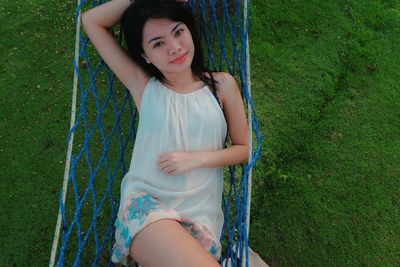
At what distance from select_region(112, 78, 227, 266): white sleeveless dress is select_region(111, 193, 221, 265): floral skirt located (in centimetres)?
4

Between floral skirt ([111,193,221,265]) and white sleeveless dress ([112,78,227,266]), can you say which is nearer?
floral skirt ([111,193,221,265])

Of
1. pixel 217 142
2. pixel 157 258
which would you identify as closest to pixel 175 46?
Answer: pixel 217 142

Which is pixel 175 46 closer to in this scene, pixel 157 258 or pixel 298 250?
pixel 157 258

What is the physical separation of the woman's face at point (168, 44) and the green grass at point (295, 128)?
2.87 ft

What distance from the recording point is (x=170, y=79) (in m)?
1.48

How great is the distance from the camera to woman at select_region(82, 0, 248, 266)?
1253 mm

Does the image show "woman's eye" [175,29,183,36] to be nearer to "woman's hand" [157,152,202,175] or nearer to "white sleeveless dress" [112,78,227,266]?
"white sleeveless dress" [112,78,227,266]

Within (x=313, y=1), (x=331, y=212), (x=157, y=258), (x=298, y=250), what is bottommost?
(x=298, y=250)

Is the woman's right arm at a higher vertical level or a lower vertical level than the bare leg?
higher

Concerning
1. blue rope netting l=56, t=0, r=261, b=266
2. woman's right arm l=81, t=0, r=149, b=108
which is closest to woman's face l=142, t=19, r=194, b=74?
woman's right arm l=81, t=0, r=149, b=108

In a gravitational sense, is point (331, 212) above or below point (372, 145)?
below

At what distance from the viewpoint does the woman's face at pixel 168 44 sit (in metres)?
1.32

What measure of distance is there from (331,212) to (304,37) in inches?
43.9

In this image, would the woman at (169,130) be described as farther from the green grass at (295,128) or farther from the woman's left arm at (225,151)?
the green grass at (295,128)
